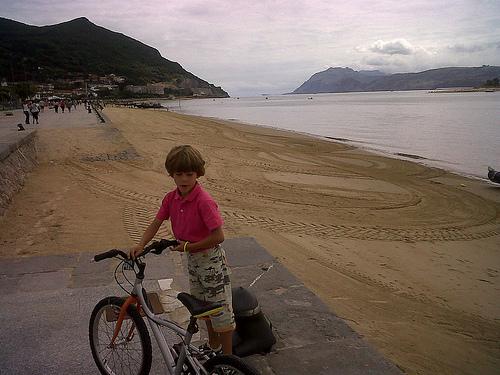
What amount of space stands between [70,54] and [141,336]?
183 metres

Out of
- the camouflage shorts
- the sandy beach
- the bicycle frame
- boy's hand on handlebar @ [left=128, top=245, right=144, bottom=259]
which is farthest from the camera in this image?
the sandy beach

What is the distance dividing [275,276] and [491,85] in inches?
8053

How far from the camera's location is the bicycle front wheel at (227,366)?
1.87 meters

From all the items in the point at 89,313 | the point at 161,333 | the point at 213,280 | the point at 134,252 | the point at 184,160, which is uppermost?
the point at 184,160

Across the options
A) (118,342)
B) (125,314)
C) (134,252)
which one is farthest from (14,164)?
(134,252)

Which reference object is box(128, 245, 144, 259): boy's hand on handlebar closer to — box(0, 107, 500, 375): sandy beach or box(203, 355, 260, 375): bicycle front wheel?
box(203, 355, 260, 375): bicycle front wheel

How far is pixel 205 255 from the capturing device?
2.40 meters

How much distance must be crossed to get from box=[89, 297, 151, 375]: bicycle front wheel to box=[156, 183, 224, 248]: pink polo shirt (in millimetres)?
577

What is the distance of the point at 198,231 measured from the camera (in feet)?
7.61

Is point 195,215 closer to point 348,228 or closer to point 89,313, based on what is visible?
point 89,313

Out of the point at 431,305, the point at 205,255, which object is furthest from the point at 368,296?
the point at 205,255

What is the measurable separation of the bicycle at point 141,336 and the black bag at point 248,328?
0.58 m

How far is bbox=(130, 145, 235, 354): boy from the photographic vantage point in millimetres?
2250

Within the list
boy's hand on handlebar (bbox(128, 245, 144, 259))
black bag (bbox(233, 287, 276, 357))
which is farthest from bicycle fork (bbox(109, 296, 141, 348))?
black bag (bbox(233, 287, 276, 357))
